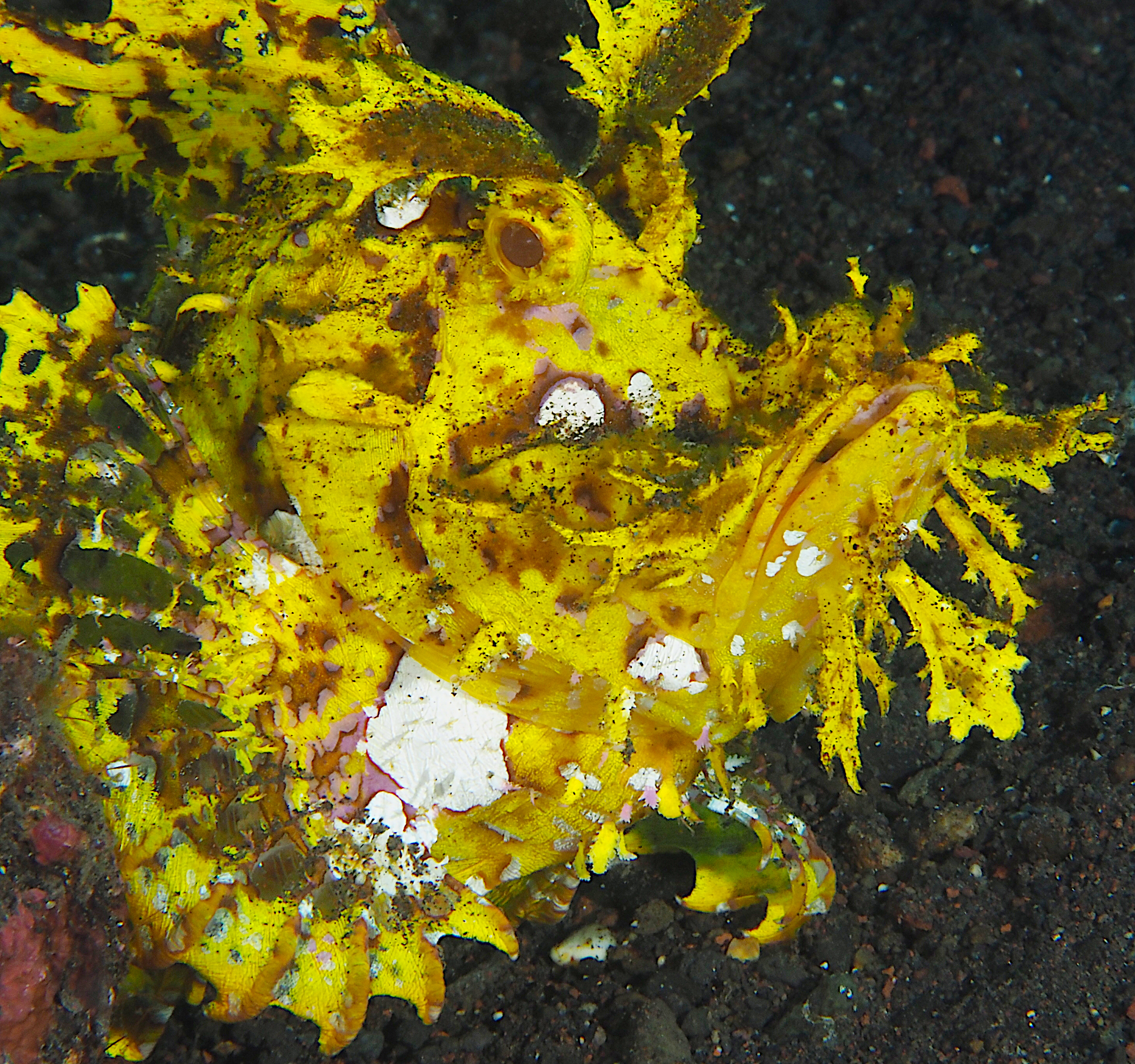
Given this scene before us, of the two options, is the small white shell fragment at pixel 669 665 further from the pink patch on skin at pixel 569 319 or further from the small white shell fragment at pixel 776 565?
the pink patch on skin at pixel 569 319

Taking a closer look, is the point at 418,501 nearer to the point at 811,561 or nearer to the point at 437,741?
the point at 437,741

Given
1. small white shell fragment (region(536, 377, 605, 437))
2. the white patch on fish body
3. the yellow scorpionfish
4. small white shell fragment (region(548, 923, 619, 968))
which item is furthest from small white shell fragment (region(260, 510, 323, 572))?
small white shell fragment (region(548, 923, 619, 968))

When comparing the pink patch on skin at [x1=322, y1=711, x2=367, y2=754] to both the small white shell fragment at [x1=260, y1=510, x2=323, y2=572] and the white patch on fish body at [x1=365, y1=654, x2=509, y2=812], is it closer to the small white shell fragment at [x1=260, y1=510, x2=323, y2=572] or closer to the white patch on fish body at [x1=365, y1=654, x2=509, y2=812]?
the white patch on fish body at [x1=365, y1=654, x2=509, y2=812]

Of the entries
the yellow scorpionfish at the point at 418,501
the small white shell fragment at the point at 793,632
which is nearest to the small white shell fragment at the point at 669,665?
the yellow scorpionfish at the point at 418,501

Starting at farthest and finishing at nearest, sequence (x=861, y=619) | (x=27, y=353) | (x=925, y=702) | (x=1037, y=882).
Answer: (x=925, y=702) < (x=1037, y=882) < (x=27, y=353) < (x=861, y=619)

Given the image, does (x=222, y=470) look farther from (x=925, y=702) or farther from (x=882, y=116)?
(x=882, y=116)

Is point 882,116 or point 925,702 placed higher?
point 882,116

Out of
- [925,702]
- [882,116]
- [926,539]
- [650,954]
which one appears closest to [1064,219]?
[882,116]
